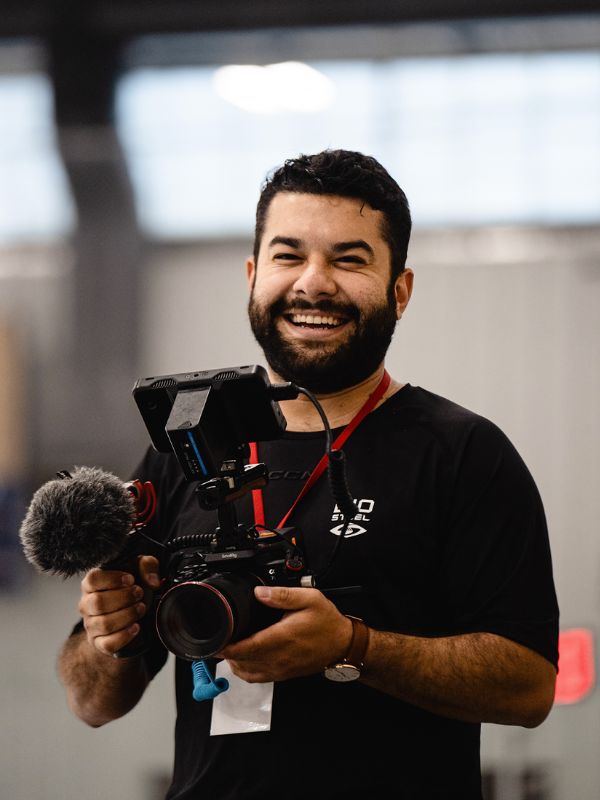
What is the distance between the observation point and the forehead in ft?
4.29

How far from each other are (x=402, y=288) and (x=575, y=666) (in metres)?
1.32

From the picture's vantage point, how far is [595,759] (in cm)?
226

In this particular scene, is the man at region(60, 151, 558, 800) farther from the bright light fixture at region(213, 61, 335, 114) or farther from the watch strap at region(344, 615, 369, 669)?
the bright light fixture at region(213, 61, 335, 114)

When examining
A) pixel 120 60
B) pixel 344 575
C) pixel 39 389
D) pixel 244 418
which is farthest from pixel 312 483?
pixel 120 60

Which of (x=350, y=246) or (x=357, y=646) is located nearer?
(x=357, y=646)

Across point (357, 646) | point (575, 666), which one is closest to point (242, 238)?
point (575, 666)

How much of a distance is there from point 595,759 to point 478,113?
169 centimetres

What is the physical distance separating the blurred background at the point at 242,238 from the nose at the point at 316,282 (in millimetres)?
1128

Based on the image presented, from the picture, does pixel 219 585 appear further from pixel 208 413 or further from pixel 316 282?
pixel 316 282

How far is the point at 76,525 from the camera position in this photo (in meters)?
1.01

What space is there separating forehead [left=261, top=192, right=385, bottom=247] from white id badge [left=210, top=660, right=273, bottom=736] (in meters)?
0.62

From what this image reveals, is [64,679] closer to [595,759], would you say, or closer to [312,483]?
[312,483]

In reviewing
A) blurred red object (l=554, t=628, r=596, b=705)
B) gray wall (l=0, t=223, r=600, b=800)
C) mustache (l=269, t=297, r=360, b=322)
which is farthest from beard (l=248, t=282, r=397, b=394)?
blurred red object (l=554, t=628, r=596, b=705)

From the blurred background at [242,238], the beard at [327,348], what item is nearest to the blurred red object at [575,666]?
the blurred background at [242,238]
